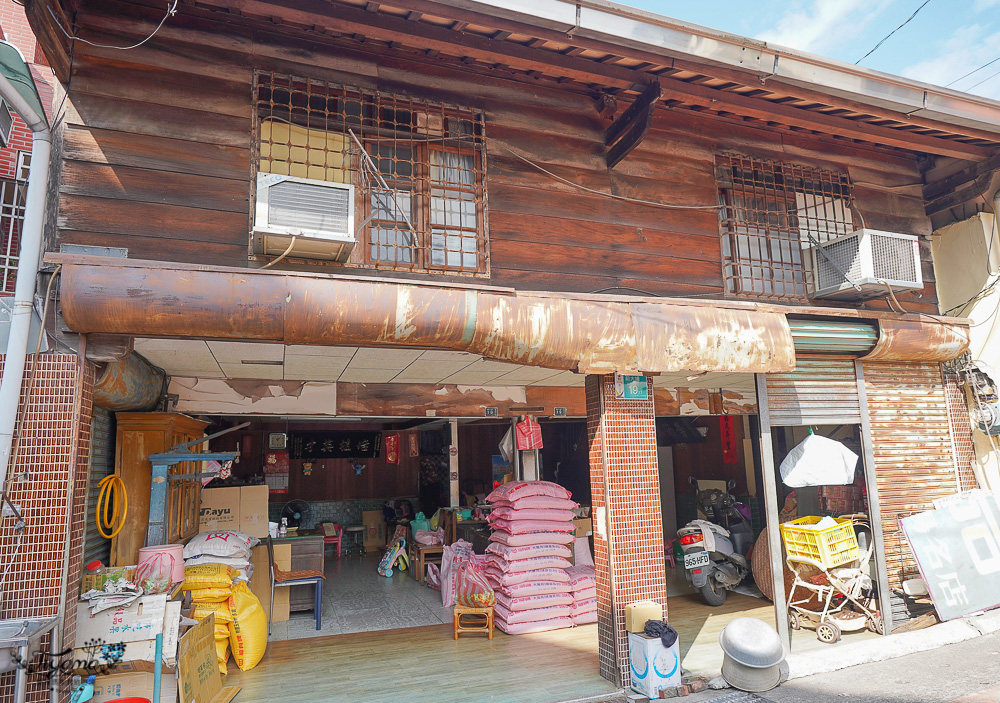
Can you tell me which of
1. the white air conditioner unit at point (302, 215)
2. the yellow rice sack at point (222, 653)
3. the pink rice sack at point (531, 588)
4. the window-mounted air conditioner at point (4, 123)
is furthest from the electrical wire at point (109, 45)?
the pink rice sack at point (531, 588)

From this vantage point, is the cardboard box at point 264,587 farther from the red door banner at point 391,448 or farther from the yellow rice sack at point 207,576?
the red door banner at point 391,448

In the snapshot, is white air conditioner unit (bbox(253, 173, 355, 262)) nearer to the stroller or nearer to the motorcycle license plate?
the stroller

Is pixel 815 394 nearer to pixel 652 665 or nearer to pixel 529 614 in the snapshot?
pixel 652 665

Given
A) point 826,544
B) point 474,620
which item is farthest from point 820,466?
point 474,620

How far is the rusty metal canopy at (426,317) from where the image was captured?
415 cm

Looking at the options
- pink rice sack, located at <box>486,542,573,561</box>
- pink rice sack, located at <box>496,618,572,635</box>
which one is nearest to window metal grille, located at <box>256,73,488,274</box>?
pink rice sack, located at <box>486,542,573,561</box>

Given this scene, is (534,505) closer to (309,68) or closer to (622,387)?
(622,387)

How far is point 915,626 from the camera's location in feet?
21.8

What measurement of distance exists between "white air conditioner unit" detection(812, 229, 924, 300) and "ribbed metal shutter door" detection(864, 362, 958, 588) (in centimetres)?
99

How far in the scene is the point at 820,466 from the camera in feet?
21.8

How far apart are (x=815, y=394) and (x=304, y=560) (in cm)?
683

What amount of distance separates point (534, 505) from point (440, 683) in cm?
243

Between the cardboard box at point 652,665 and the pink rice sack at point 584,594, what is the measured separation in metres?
2.38

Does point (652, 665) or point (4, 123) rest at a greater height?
point (4, 123)
